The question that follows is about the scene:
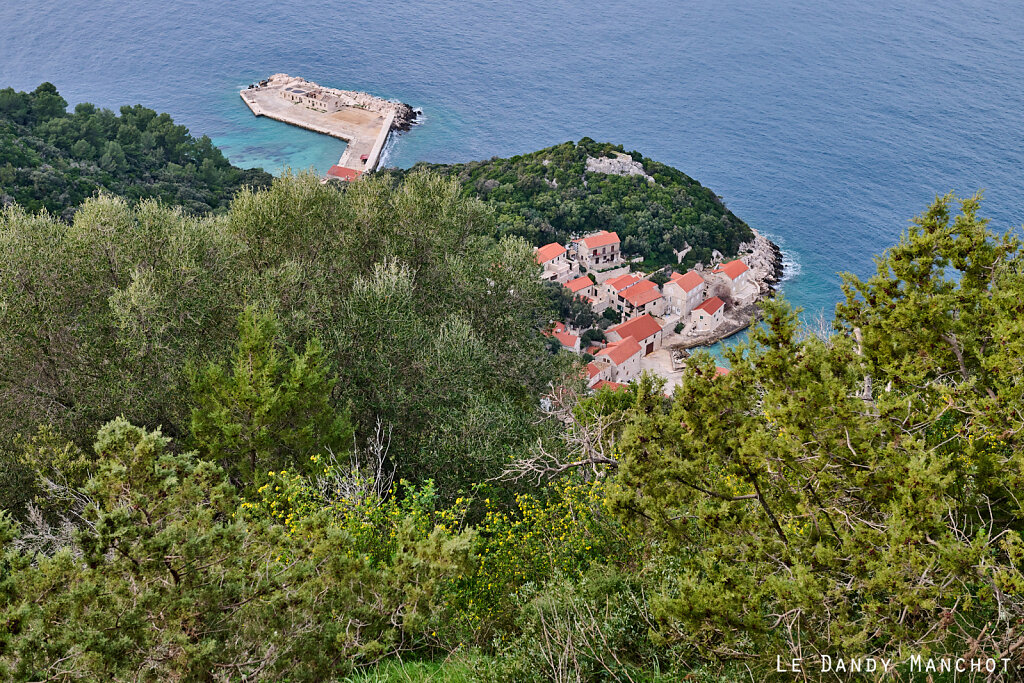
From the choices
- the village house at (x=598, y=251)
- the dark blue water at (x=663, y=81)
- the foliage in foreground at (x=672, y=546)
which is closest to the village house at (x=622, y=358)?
the village house at (x=598, y=251)

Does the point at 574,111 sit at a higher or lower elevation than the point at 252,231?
lower

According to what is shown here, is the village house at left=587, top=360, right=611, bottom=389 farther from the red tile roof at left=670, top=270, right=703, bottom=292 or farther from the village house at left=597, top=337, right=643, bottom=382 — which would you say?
the red tile roof at left=670, top=270, right=703, bottom=292

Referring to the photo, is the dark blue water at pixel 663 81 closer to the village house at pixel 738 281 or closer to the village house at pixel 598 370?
the village house at pixel 738 281

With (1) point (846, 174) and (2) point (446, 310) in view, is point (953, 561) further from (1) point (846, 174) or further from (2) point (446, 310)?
(1) point (846, 174)

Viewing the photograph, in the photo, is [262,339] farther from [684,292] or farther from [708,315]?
→ [684,292]

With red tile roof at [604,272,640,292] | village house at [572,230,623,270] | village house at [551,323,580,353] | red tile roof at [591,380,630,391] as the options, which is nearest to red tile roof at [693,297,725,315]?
red tile roof at [604,272,640,292]

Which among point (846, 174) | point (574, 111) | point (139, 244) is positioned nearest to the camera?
point (139, 244)

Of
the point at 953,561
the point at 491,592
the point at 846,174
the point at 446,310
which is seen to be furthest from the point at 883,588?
the point at 846,174
